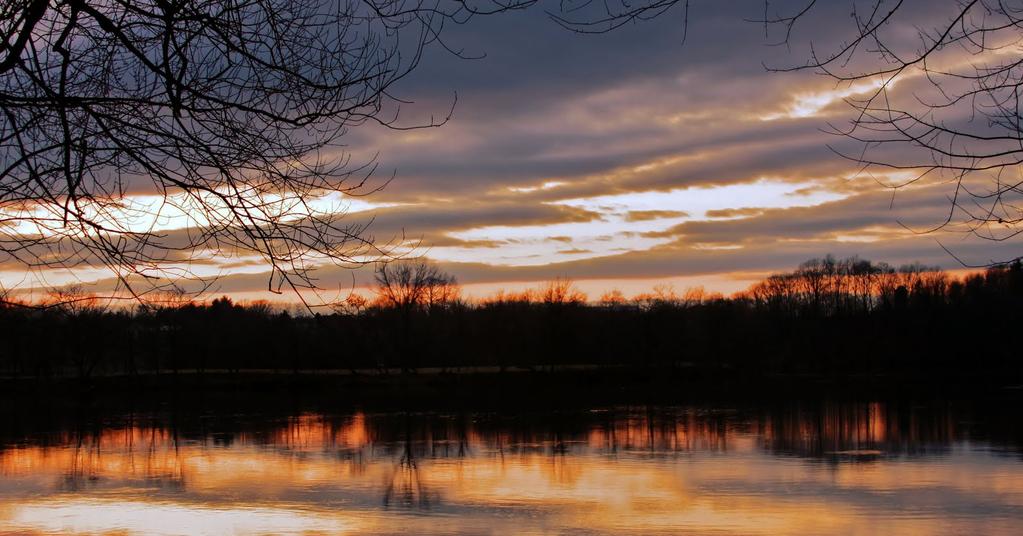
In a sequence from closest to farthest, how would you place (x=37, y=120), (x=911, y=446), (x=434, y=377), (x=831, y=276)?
(x=37, y=120) → (x=911, y=446) → (x=434, y=377) → (x=831, y=276)

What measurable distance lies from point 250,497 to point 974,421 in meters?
24.1

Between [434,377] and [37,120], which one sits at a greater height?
[37,120]

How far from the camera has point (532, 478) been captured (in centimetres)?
2089

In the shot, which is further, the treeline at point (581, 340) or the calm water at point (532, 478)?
→ the treeline at point (581, 340)

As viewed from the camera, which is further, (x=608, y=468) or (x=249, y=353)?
(x=249, y=353)

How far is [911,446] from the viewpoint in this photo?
25594 mm

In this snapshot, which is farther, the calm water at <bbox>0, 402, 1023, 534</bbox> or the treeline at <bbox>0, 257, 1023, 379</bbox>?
the treeline at <bbox>0, 257, 1023, 379</bbox>

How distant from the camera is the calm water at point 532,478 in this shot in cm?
1625

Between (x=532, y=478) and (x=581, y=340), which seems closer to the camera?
(x=532, y=478)

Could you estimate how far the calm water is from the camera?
1625 cm

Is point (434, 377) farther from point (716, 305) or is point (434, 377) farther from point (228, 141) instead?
point (228, 141)

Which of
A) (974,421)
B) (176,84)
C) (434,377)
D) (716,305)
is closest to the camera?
(176,84)

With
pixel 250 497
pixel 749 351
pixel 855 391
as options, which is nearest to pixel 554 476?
pixel 250 497

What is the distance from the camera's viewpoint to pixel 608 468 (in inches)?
879
